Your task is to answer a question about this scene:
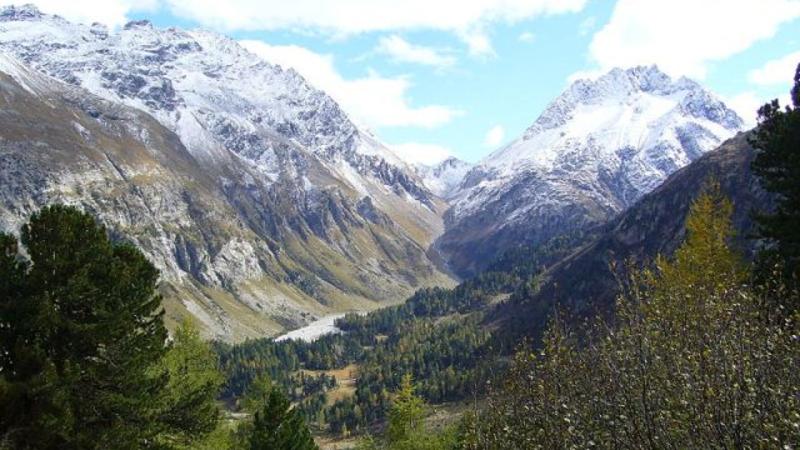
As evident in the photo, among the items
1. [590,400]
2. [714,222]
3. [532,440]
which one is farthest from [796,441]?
[714,222]

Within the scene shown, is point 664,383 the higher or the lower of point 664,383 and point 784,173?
the lower

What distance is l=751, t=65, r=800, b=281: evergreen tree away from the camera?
32.3 meters

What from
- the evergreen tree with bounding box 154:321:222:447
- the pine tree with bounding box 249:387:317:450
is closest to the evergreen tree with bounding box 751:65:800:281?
the evergreen tree with bounding box 154:321:222:447

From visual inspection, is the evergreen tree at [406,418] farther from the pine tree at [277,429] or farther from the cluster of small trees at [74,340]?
the cluster of small trees at [74,340]

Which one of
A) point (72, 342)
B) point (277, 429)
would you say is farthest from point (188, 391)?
point (72, 342)

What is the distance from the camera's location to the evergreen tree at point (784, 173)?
106 feet

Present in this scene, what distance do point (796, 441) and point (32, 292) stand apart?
2451 cm

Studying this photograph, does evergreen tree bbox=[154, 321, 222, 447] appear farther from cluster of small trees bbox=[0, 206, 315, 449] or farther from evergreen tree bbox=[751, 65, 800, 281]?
evergreen tree bbox=[751, 65, 800, 281]

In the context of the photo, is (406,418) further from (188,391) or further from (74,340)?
(74,340)

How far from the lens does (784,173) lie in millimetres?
34719

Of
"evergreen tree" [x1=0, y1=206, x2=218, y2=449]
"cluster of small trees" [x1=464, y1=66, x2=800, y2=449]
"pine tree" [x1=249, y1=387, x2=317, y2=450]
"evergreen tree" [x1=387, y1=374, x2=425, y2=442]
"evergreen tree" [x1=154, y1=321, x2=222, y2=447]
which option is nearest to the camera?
"cluster of small trees" [x1=464, y1=66, x2=800, y2=449]

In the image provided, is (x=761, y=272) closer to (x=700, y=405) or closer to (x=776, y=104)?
(x=776, y=104)

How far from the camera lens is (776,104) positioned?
36781mm

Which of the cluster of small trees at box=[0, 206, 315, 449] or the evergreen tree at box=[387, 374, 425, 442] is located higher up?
the cluster of small trees at box=[0, 206, 315, 449]
